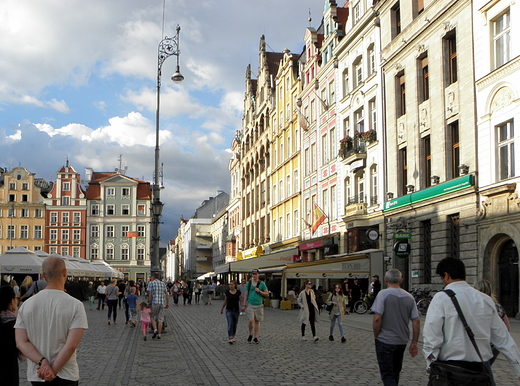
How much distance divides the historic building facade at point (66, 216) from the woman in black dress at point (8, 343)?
88.3 m

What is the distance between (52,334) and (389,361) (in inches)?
177

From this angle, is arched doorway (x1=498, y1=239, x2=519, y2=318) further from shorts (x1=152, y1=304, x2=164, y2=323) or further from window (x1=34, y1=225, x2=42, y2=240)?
window (x1=34, y1=225, x2=42, y2=240)

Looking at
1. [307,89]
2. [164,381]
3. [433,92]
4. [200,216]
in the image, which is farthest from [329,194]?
[200,216]

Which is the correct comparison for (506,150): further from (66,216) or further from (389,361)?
(66,216)

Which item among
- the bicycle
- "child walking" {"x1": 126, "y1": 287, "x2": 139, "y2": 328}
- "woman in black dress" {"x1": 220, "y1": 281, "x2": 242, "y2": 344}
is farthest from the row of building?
"child walking" {"x1": 126, "y1": 287, "x2": 139, "y2": 328}

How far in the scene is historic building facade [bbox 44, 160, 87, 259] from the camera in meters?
92.1

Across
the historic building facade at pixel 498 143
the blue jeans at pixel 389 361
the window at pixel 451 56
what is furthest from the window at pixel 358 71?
the blue jeans at pixel 389 361

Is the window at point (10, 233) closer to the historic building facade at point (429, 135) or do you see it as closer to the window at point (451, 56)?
the historic building facade at point (429, 135)

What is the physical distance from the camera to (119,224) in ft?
309

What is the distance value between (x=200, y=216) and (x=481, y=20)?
117 metres

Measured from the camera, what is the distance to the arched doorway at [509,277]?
2352cm

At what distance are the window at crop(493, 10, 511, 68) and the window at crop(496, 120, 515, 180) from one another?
2.29 meters

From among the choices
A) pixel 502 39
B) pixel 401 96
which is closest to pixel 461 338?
pixel 502 39

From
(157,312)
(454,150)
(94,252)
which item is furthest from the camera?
(94,252)
